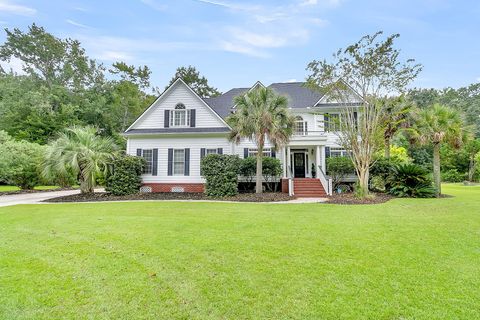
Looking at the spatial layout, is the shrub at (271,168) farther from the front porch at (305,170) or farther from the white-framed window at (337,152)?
the white-framed window at (337,152)

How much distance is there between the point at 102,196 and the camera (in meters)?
15.9

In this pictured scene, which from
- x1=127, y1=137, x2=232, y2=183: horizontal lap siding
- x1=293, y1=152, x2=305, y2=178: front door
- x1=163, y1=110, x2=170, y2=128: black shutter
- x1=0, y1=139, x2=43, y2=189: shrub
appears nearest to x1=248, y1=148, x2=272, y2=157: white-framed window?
x1=127, y1=137, x2=232, y2=183: horizontal lap siding

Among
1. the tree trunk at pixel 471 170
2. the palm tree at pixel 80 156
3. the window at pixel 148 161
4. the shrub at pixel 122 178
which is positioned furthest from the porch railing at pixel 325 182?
the tree trunk at pixel 471 170

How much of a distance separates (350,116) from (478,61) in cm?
2290

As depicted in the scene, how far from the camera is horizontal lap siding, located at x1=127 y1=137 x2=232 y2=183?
18.5 m

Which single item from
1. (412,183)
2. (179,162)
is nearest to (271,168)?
(179,162)

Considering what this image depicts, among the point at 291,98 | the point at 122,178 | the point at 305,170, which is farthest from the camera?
the point at 291,98

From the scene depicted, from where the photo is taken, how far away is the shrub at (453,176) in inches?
1394

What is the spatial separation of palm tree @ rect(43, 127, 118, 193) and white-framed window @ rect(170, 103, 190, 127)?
195 inches

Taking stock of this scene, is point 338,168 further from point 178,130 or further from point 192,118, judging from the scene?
point 178,130

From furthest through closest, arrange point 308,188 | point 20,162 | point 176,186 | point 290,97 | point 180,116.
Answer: point 290,97 → point 20,162 → point 180,116 → point 176,186 → point 308,188

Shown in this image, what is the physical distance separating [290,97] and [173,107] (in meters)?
9.39

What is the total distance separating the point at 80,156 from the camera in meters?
15.3

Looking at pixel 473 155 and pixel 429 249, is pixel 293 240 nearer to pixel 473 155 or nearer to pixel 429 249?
pixel 429 249
